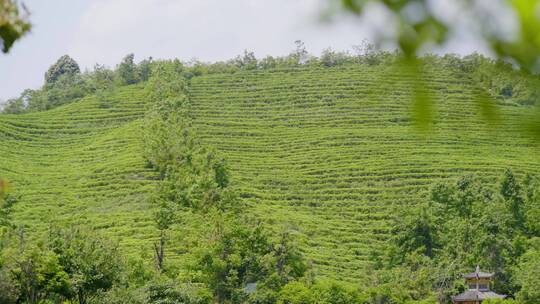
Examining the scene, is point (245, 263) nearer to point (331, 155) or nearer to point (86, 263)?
point (86, 263)

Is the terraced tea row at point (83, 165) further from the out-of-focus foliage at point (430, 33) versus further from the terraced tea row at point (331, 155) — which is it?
the out-of-focus foliage at point (430, 33)

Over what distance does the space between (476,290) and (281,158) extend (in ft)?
80.7

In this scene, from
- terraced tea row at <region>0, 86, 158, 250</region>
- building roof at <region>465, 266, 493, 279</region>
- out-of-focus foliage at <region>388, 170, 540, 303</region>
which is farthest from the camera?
terraced tea row at <region>0, 86, 158, 250</region>

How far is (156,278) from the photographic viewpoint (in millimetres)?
28594

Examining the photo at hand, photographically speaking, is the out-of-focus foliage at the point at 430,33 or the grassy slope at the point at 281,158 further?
the grassy slope at the point at 281,158

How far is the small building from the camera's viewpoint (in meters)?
34.9

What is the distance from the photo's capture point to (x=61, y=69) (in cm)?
8638

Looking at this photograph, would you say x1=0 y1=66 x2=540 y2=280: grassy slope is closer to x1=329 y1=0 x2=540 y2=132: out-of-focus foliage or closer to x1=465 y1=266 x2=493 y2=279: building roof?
x1=465 y1=266 x2=493 y2=279: building roof

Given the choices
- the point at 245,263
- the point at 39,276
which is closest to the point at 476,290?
the point at 245,263

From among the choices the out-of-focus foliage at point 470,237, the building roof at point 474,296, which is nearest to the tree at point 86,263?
the building roof at point 474,296

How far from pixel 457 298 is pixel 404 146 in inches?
941

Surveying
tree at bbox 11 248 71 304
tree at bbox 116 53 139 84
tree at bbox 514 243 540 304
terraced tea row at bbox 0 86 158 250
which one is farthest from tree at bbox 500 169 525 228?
tree at bbox 116 53 139 84

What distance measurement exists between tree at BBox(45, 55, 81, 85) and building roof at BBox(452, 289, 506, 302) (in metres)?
56.1

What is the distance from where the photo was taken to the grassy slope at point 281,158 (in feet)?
152
